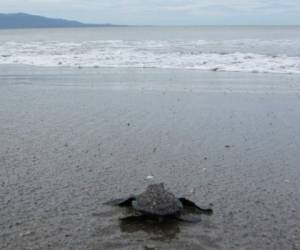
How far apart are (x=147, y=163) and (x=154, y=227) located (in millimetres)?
2189

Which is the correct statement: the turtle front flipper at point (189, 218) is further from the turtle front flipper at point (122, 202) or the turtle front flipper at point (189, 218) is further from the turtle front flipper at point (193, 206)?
the turtle front flipper at point (122, 202)

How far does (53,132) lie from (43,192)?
3222mm

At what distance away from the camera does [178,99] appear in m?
12.5

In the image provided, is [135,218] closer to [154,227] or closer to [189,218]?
[154,227]

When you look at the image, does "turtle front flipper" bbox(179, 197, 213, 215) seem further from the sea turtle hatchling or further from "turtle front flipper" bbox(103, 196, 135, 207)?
"turtle front flipper" bbox(103, 196, 135, 207)

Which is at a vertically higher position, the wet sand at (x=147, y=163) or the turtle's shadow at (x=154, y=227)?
the wet sand at (x=147, y=163)

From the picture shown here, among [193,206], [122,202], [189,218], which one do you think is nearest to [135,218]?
[122,202]

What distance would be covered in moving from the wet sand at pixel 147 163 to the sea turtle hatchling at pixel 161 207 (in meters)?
0.11

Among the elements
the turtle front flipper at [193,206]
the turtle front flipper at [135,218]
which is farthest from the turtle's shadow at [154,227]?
the turtle front flipper at [193,206]

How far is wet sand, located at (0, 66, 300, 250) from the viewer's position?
15.1 feet

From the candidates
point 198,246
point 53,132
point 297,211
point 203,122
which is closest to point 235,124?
point 203,122

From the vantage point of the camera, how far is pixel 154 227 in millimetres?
4730

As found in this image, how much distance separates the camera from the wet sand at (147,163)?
4594 millimetres

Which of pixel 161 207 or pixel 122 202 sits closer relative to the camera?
pixel 161 207
